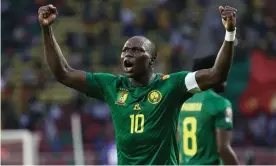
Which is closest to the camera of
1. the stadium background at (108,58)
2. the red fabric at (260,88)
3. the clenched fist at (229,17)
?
the clenched fist at (229,17)

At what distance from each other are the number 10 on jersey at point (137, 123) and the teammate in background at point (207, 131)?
7.41 feet

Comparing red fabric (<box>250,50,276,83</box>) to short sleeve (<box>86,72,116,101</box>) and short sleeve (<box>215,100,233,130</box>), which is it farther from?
short sleeve (<box>86,72,116,101</box>)

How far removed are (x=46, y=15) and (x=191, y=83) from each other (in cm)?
116

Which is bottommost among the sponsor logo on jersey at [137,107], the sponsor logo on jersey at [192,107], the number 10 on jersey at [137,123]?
the sponsor logo on jersey at [192,107]

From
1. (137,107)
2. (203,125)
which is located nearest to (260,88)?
(203,125)

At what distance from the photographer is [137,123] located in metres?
5.82

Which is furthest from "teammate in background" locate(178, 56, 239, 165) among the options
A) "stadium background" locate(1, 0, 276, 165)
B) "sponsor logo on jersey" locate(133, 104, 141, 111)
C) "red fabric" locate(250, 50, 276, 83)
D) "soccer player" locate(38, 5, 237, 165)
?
"red fabric" locate(250, 50, 276, 83)

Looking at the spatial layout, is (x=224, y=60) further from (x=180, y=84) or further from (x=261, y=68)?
(x=261, y=68)

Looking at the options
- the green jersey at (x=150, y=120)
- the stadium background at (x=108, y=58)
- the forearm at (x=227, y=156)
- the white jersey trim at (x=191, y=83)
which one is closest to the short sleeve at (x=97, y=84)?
the green jersey at (x=150, y=120)

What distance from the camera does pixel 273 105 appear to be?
17672 mm

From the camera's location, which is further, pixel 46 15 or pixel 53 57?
pixel 53 57

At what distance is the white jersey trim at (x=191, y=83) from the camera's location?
5637mm

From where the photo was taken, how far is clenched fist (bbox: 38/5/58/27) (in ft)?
18.8

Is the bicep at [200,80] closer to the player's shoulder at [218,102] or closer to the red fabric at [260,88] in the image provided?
the player's shoulder at [218,102]
